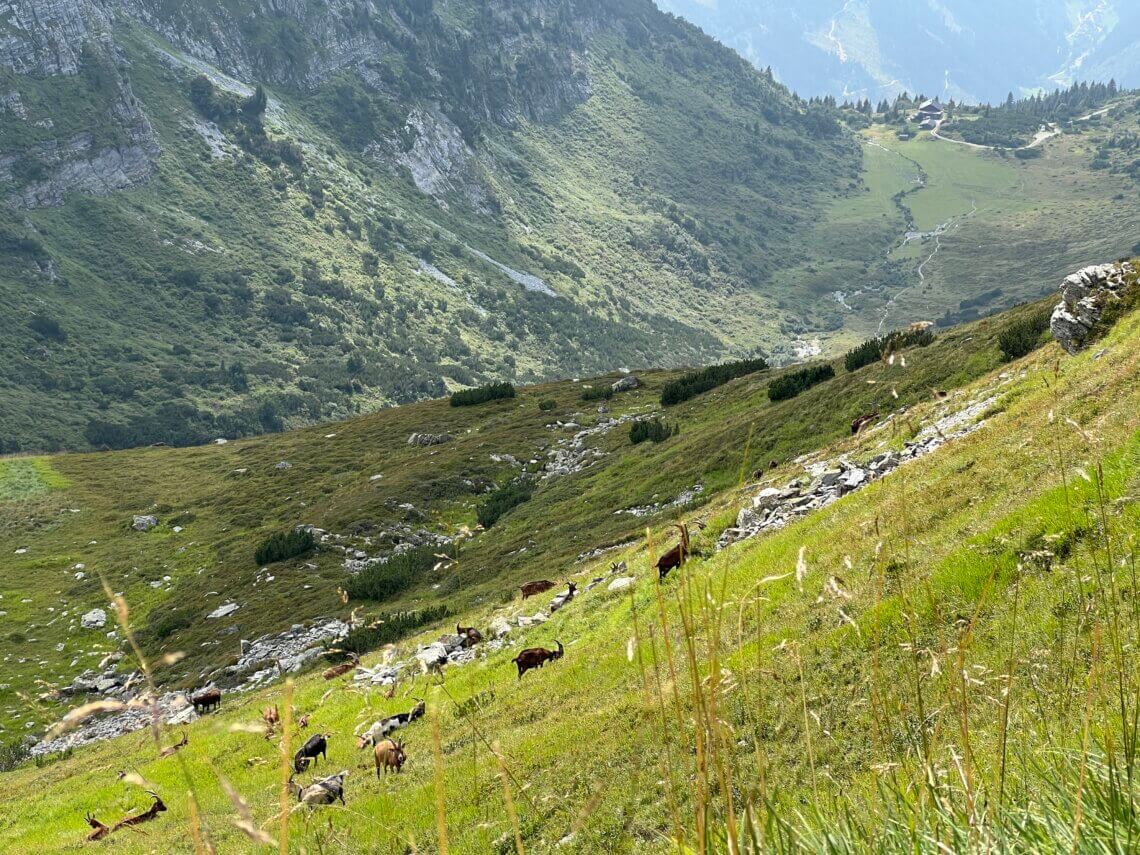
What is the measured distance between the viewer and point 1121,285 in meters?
22.2

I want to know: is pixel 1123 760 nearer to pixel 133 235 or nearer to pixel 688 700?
pixel 688 700

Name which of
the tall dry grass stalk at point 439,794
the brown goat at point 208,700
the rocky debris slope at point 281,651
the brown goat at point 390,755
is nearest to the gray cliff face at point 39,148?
the rocky debris slope at point 281,651

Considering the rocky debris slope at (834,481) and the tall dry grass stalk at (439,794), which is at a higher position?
the tall dry grass stalk at (439,794)

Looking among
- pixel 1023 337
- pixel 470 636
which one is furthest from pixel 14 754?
pixel 1023 337

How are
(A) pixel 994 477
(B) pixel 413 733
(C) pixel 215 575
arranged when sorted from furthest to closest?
(C) pixel 215 575
(B) pixel 413 733
(A) pixel 994 477

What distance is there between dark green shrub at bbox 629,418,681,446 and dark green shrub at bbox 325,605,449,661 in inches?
774

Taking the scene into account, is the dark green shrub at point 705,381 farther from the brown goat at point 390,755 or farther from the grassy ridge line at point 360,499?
the brown goat at point 390,755

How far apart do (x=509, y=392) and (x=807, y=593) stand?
5600 cm

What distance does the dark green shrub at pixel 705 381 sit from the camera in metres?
55.7

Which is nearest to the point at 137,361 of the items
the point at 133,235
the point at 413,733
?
the point at 133,235

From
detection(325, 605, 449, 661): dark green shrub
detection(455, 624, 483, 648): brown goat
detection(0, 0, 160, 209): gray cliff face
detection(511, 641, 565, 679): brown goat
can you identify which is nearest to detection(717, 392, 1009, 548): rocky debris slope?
detection(511, 641, 565, 679): brown goat

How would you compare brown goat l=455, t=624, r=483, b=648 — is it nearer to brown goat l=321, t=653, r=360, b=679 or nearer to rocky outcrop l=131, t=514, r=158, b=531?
brown goat l=321, t=653, r=360, b=679

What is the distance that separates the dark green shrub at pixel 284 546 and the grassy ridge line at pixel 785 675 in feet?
68.6

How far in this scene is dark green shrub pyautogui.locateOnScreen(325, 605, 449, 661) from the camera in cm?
2784
